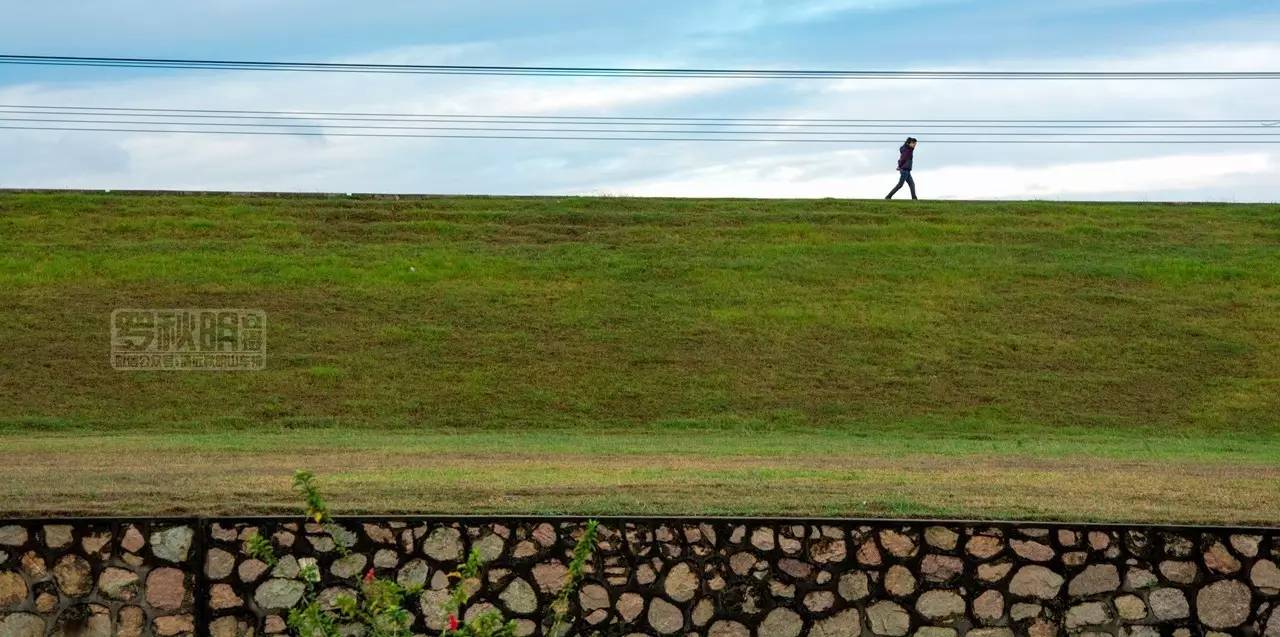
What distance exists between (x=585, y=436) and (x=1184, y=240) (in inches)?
652

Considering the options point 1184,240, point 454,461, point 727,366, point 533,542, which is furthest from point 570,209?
point 533,542

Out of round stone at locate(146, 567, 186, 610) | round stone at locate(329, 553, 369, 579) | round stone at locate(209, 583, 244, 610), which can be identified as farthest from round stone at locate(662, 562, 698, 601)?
round stone at locate(146, 567, 186, 610)

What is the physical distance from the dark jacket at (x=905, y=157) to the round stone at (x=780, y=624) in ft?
76.2

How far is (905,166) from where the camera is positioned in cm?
3173

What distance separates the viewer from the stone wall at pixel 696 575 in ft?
28.6

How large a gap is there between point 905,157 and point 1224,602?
76.6ft

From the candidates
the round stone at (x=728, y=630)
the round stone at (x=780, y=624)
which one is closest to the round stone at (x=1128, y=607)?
the round stone at (x=780, y=624)

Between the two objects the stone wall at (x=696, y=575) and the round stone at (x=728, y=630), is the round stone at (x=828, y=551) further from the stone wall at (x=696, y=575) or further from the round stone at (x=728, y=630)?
the round stone at (x=728, y=630)

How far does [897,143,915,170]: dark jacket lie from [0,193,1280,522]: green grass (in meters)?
1.01

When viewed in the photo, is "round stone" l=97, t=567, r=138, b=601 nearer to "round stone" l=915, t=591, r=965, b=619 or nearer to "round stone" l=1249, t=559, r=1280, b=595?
"round stone" l=915, t=591, r=965, b=619

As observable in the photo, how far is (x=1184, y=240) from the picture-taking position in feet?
96.2

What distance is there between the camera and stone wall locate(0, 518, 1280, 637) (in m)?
8.71

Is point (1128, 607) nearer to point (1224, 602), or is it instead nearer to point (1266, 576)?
point (1224, 602)

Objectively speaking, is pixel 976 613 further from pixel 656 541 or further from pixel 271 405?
pixel 271 405
